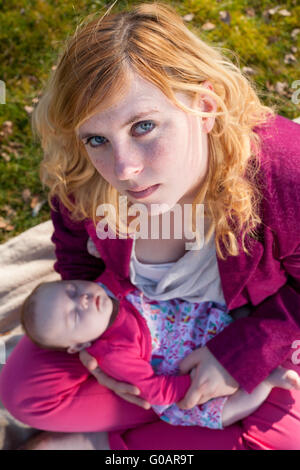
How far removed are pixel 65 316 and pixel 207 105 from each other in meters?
1.19

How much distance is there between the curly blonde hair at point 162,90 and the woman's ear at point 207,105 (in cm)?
2

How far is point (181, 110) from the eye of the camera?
1.75m

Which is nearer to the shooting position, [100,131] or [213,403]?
[100,131]

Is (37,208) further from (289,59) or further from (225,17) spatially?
(289,59)

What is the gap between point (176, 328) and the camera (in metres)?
2.50

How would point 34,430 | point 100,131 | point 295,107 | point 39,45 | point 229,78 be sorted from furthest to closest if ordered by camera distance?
point 39,45
point 295,107
point 34,430
point 229,78
point 100,131

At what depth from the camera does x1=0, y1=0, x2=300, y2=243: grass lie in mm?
3719

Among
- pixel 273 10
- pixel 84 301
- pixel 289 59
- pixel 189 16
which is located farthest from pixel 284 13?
pixel 84 301

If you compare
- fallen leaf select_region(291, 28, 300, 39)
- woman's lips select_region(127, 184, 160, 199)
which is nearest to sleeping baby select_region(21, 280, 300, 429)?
woman's lips select_region(127, 184, 160, 199)

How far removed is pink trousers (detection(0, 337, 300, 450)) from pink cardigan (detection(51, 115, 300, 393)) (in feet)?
0.65

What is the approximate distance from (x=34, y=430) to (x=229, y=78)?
6.75 ft

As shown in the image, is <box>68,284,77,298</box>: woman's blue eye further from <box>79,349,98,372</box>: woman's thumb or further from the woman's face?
the woman's face

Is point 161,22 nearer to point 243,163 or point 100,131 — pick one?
point 100,131
